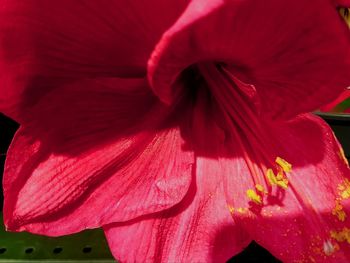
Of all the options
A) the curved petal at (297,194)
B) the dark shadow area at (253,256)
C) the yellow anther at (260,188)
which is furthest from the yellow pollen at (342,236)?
the dark shadow area at (253,256)

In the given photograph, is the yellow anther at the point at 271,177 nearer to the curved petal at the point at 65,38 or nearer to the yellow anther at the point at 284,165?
the yellow anther at the point at 284,165


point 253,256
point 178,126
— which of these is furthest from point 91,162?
point 253,256

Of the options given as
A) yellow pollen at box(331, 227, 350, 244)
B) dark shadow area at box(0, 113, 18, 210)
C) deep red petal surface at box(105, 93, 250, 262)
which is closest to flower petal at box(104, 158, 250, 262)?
deep red petal surface at box(105, 93, 250, 262)

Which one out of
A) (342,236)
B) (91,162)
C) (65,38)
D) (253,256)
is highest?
(65,38)

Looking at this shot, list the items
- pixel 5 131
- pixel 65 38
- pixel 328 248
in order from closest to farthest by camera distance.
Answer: pixel 65 38, pixel 328 248, pixel 5 131

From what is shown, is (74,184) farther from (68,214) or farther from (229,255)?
(229,255)

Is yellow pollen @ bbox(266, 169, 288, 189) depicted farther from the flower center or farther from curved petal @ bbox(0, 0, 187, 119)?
curved petal @ bbox(0, 0, 187, 119)

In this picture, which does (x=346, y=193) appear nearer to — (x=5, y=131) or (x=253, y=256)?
(x=253, y=256)

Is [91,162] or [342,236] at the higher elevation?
[91,162]
